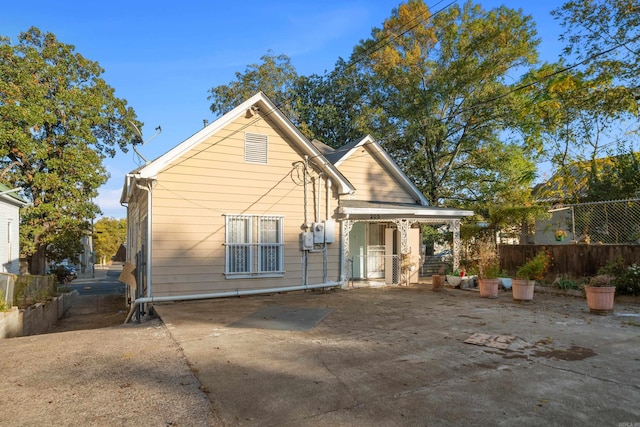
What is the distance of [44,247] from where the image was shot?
21.2m

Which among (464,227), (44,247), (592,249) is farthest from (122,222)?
(592,249)

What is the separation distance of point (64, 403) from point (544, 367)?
203 inches

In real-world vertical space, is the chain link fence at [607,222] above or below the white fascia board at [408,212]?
below

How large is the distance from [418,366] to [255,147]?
7.97 metres

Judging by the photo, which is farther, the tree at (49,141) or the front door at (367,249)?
the tree at (49,141)

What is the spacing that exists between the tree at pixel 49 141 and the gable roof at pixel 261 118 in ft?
43.3

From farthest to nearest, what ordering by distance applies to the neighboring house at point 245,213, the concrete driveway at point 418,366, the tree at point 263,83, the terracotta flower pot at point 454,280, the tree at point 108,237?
the tree at point 108,237
the tree at point 263,83
the terracotta flower pot at point 454,280
the neighboring house at point 245,213
the concrete driveway at point 418,366

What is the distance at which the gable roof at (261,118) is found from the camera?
Answer: 32.5 feet

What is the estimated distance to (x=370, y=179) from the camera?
54.8 ft

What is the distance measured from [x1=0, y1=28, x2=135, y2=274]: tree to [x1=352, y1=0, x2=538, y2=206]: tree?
1489 cm

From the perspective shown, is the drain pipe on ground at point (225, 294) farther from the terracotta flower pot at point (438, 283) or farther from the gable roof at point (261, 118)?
the terracotta flower pot at point (438, 283)

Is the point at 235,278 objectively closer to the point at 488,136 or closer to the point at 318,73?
the point at 488,136

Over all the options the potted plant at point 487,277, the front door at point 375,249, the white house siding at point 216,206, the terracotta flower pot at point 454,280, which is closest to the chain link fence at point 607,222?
the potted plant at point 487,277

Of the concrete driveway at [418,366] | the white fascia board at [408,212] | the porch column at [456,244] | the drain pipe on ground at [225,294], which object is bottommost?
the concrete driveway at [418,366]
